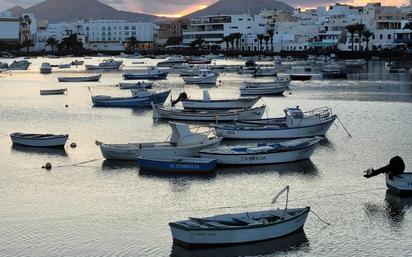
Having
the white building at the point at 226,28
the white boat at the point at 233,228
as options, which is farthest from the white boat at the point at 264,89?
the white building at the point at 226,28

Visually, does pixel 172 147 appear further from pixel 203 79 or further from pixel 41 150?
pixel 203 79

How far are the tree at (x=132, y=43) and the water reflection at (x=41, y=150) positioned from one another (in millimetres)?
146414

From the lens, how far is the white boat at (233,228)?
14.3 meters

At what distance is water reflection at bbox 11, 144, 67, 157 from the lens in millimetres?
26378

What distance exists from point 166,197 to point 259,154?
481 centimetres

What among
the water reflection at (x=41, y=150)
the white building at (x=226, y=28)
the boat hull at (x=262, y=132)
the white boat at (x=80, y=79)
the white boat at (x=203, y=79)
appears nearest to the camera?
the water reflection at (x=41, y=150)

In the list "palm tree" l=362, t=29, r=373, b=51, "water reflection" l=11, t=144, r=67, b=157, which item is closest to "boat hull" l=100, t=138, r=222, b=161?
"water reflection" l=11, t=144, r=67, b=157

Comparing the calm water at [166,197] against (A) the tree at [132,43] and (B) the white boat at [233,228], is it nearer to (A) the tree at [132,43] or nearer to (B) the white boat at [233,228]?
(B) the white boat at [233,228]

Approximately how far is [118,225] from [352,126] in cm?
1944

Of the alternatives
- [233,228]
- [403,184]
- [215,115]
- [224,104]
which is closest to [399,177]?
[403,184]

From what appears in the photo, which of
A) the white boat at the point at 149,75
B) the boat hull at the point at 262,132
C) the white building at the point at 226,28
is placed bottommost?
the boat hull at the point at 262,132

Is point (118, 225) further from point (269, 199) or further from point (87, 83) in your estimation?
point (87, 83)

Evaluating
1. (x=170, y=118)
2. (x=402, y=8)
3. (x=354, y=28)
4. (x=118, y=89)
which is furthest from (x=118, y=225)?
(x=402, y=8)

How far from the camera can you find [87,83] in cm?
6831
